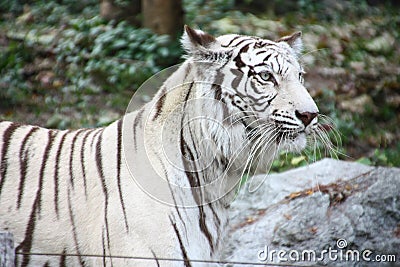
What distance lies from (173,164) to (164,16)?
4118 mm

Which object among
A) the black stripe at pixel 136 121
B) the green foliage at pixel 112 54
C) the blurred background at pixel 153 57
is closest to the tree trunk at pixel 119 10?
the blurred background at pixel 153 57

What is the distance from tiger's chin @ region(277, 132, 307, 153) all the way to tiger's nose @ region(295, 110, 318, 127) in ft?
0.19

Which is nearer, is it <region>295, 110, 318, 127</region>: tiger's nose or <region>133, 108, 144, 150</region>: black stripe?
<region>295, 110, 318, 127</region>: tiger's nose

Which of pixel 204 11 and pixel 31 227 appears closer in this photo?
pixel 31 227

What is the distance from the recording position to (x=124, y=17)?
731cm

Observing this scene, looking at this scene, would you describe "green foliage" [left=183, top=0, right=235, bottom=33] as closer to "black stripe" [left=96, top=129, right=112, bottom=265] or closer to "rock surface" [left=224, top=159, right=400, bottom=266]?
"rock surface" [left=224, top=159, right=400, bottom=266]

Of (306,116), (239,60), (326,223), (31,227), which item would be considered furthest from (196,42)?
(326,223)

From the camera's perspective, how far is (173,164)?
2857 millimetres

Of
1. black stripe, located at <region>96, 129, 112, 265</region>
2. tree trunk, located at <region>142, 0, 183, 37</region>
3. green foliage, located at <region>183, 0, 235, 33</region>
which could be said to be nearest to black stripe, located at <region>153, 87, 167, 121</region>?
black stripe, located at <region>96, 129, 112, 265</region>

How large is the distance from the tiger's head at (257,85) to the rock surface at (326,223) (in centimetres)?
89

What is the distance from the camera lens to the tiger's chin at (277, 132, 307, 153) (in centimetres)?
283

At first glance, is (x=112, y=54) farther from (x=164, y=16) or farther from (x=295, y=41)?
(x=295, y=41)

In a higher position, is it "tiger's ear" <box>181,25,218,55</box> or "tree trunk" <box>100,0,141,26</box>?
"tiger's ear" <box>181,25,218,55</box>

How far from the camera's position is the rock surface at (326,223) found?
12.8 feet
